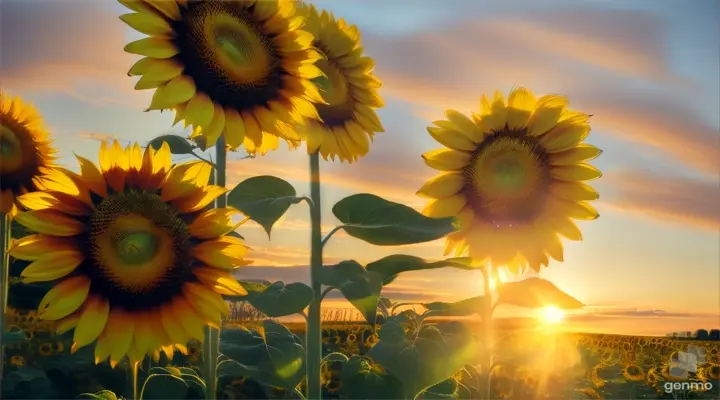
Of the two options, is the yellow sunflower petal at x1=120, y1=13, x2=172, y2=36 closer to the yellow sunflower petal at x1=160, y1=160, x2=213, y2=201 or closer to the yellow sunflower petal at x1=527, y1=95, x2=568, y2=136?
the yellow sunflower petal at x1=160, y1=160, x2=213, y2=201

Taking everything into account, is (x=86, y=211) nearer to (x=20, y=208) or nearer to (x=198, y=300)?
(x=198, y=300)

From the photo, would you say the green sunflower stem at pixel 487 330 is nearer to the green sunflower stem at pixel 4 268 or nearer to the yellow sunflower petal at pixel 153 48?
the yellow sunflower petal at pixel 153 48

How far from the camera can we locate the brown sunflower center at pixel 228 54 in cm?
235

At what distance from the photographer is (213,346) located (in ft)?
7.66

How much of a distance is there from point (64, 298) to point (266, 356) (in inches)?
23.3

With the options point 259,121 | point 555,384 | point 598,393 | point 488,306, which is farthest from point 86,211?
point 598,393

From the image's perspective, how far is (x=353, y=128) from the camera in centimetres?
286

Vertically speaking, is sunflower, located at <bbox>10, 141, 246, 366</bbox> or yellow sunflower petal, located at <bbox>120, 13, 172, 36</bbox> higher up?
yellow sunflower petal, located at <bbox>120, 13, 172, 36</bbox>

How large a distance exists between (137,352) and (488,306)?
1.09m

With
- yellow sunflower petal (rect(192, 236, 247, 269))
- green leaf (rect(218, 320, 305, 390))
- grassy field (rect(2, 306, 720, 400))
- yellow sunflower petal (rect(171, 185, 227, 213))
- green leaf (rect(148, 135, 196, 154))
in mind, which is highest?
green leaf (rect(148, 135, 196, 154))

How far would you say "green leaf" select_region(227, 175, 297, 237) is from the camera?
223 centimetres

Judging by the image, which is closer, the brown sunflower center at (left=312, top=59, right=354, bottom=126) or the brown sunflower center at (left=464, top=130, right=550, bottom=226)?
the brown sunflower center at (left=312, top=59, right=354, bottom=126)
